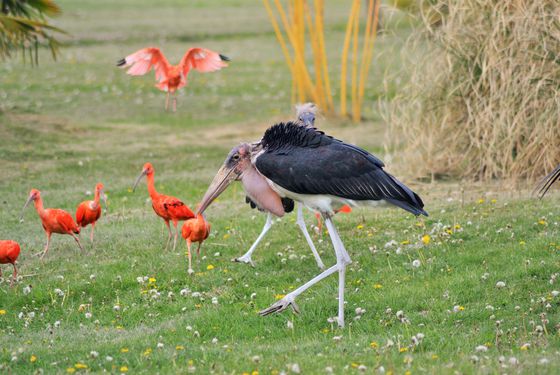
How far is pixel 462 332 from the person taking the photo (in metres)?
7.12

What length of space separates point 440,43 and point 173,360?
774cm

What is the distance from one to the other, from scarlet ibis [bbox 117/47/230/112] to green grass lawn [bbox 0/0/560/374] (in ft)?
5.54

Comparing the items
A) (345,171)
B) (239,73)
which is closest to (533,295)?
(345,171)

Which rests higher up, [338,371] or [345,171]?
[345,171]

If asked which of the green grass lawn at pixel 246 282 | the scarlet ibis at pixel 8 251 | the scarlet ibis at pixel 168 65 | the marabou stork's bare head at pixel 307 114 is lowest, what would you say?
the green grass lawn at pixel 246 282

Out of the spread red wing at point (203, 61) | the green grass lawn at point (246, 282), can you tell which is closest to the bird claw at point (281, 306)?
the green grass lawn at point (246, 282)

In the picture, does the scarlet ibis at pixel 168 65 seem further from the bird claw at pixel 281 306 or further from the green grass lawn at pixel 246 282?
the bird claw at pixel 281 306

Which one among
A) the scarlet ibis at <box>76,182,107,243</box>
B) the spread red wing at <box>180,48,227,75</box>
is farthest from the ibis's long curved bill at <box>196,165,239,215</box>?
the spread red wing at <box>180,48,227,75</box>

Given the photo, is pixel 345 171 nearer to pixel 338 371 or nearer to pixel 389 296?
pixel 389 296

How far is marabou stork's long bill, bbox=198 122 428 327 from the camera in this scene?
765 centimetres

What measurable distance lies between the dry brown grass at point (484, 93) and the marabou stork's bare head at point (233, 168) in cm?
486

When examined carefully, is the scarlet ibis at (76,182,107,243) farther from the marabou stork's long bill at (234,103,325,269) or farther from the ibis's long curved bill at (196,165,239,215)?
the ibis's long curved bill at (196,165,239,215)

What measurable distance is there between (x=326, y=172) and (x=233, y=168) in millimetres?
914

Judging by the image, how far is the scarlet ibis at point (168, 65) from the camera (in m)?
10.7
